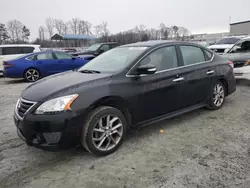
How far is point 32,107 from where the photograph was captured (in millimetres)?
2967

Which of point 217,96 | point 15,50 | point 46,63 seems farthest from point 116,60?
point 15,50

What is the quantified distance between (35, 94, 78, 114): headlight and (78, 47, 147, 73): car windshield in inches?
37.8

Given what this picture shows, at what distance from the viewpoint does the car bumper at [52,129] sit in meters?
2.87

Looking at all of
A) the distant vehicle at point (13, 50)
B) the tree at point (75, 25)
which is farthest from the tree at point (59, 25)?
the distant vehicle at point (13, 50)

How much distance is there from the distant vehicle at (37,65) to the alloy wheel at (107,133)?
26.2 feet

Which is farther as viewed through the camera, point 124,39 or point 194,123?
point 124,39

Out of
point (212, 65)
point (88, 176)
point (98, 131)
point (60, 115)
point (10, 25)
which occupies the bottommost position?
point (88, 176)

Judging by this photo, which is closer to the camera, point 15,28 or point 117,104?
point 117,104

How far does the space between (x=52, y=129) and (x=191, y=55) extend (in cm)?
301

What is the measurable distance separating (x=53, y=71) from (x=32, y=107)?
802 centimetres

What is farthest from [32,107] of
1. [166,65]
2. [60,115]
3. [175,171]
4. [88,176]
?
[166,65]

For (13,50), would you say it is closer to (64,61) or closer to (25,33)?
(64,61)

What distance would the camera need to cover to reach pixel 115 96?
3299mm

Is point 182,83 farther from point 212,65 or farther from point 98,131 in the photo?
point 98,131
